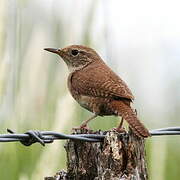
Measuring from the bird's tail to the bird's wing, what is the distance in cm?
6

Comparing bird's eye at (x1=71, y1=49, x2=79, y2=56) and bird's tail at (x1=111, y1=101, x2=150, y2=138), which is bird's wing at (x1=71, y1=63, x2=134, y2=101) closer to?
bird's tail at (x1=111, y1=101, x2=150, y2=138)

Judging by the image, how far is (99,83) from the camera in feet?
17.0

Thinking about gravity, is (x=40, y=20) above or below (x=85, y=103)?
above

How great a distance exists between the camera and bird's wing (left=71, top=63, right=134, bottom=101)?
4.95 meters

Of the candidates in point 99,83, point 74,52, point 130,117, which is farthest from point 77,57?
point 130,117

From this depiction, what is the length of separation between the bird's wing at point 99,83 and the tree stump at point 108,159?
994mm

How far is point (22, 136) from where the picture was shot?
369 cm

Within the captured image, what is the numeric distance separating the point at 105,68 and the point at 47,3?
0.85 metres

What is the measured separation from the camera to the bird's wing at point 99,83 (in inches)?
195

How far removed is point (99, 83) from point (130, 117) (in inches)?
33.1

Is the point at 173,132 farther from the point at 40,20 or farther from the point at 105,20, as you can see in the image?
the point at 40,20

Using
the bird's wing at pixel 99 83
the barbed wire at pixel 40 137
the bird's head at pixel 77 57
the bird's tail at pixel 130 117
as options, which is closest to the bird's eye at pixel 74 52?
the bird's head at pixel 77 57

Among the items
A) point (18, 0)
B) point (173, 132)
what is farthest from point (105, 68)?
point (173, 132)

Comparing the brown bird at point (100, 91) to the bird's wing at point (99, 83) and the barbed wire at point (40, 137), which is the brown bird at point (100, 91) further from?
the barbed wire at point (40, 137)
